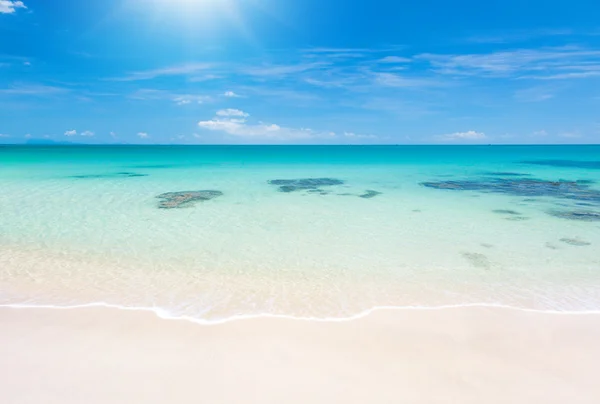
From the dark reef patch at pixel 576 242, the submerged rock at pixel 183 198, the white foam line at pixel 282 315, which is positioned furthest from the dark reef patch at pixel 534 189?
the white foam line at pixel 282 315

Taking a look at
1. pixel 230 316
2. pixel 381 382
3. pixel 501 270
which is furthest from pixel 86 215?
pixel 501 270

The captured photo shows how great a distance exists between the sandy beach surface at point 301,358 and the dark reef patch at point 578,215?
385 inches

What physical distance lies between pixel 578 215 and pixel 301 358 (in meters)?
15.3

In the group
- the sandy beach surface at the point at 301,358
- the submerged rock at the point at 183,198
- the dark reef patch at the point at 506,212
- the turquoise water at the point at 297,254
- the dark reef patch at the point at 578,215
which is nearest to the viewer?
the sandy beach surface at the point at 301,358

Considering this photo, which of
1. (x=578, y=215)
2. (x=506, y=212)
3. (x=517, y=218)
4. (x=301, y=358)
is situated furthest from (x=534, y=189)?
(x=301, y=358)

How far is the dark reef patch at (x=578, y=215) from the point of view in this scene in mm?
13773

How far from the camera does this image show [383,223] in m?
13.6

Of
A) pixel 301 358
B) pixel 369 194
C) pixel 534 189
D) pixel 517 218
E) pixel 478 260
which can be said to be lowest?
pixel 301 358

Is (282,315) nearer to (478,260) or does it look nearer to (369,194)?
(478,260)

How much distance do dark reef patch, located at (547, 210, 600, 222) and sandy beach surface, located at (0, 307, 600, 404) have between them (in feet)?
32.1

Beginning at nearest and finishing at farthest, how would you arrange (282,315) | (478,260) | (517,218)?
(282,315) < (478,260) < (517,218)

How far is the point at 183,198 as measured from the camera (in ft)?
60.1

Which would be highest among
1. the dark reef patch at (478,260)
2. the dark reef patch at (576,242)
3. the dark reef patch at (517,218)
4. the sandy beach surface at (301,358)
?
the dark reef patch at (517,218)

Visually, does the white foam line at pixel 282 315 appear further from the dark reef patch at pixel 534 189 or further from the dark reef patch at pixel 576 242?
the dark reef patch at pixel 534 189
